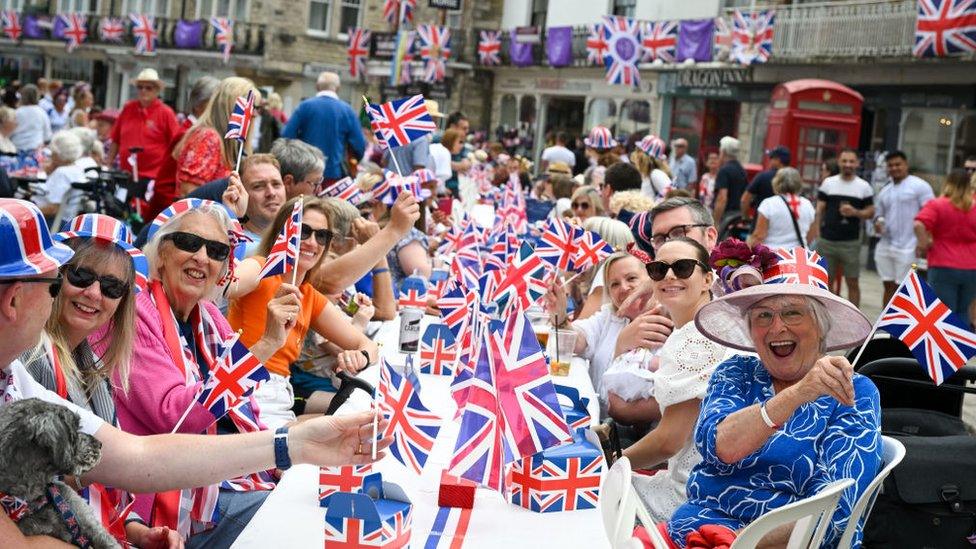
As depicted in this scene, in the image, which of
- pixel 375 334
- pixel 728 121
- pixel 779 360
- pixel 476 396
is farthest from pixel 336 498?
pixel 728 121

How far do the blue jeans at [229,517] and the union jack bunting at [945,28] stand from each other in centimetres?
1645

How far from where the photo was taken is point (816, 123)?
754 inches

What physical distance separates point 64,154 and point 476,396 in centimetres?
882

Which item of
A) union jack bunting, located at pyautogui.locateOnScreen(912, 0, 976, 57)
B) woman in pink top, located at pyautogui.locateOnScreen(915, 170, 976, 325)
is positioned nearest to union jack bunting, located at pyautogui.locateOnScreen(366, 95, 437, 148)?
woman in pink top, located at pyautogui.locateOnScreen(915, 170, 976, 325)

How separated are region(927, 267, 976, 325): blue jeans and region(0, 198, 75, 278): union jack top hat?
8.76 metres

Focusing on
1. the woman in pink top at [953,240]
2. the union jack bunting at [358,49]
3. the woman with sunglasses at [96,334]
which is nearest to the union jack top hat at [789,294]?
the woman with sunglasses at [96,334]

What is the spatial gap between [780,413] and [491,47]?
3170cm

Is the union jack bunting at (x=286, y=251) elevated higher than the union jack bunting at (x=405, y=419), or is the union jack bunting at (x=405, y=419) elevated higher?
the union jack bunting at (x=286, y=251)

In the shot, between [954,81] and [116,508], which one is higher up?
[954,81]

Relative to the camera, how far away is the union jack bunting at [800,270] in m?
3.39

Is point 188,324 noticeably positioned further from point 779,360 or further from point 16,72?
point 16,72

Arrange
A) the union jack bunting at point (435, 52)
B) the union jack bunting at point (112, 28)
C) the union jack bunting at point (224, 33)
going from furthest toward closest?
the union jack bunting at point (112, 28) → the union jack bunting at point (224, 33) → the union jack bunting at point (435, 52)

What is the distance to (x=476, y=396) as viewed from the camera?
9.54 feet

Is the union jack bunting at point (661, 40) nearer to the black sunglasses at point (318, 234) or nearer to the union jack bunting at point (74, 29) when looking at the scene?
the black sunglasses at point (318, 234)
